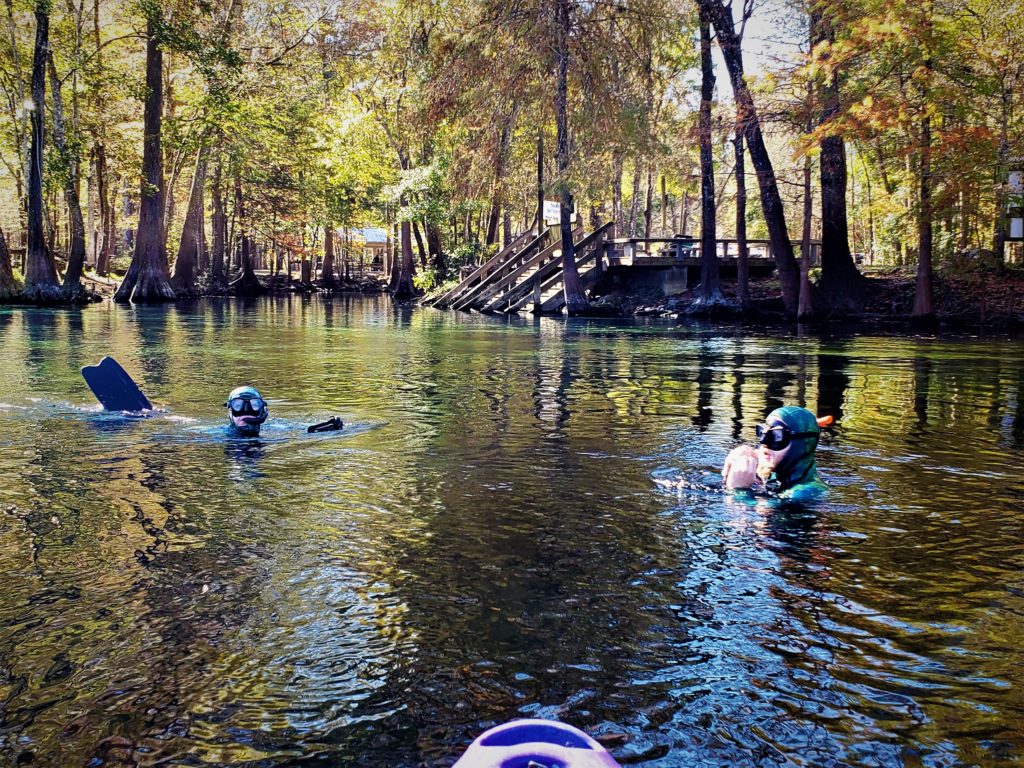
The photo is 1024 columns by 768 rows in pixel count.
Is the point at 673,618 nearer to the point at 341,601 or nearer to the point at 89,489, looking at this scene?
the point at 341,601

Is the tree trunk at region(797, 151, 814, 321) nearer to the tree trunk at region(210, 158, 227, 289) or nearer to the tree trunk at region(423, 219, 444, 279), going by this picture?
the tree trunk at region(423, 219, 444, 279)

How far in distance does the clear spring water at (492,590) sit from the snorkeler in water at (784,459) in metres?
0.23

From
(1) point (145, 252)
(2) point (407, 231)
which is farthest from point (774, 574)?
(2) point (407, 231)

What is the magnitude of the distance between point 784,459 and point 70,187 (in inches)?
1469

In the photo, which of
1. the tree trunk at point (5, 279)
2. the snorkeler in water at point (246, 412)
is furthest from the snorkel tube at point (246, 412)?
the tree trunk at point (5, 279)

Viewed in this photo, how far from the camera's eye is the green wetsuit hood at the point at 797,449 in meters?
7.29

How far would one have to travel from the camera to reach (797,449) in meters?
7.39

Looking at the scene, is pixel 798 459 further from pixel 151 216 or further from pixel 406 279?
pixel 406 279

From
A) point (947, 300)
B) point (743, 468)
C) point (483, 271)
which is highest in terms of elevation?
point (483, 271)

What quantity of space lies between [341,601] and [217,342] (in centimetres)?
1756

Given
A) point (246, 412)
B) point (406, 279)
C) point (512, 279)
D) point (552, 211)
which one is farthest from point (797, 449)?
point (406, 279)

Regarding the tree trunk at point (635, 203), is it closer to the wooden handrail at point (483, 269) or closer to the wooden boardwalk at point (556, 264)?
the wooden boardwalk at point (556, 264)

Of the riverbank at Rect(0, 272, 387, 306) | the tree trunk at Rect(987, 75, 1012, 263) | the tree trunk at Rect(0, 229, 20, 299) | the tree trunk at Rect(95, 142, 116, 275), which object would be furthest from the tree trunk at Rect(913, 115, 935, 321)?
the tree trunk at Rect(95, 142, 116, 275)

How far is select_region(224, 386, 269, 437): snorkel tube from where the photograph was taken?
9898mm
